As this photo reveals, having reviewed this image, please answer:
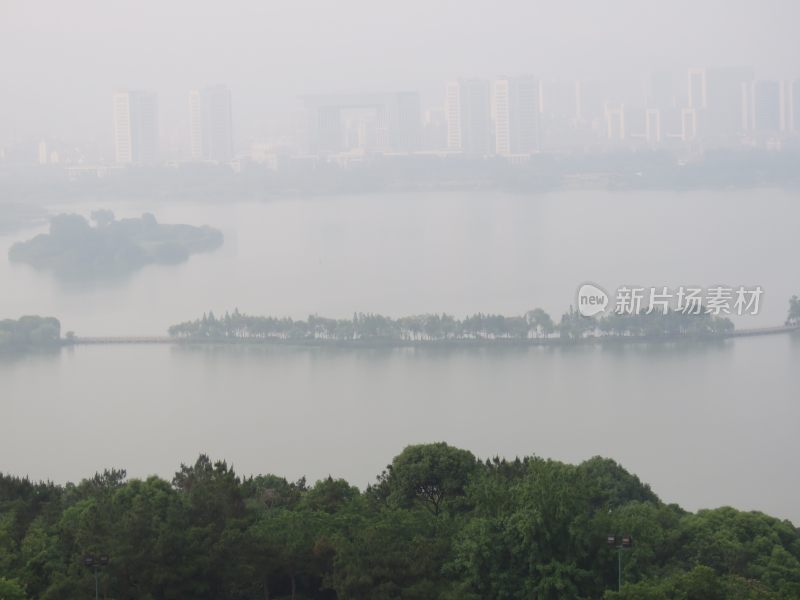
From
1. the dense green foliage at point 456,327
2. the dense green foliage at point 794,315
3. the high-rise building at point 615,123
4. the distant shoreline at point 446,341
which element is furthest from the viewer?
the high-rise building at point 615,123

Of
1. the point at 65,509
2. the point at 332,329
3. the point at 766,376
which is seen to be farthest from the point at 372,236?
the point at 65,509

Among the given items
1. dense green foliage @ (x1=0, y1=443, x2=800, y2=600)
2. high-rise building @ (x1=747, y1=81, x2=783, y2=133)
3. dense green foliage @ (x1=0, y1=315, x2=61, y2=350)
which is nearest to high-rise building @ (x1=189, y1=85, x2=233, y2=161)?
high-rise building @ (x1=747, y1=81, x2=783, y2=133)

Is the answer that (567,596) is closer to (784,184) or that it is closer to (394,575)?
(394,575)

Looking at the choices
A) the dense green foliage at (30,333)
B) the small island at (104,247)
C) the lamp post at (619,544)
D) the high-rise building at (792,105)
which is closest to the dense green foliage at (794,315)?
the dense green foliage at (30,333)

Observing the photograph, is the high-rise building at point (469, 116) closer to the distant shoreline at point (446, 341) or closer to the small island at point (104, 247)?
the small island at point (104, 247)

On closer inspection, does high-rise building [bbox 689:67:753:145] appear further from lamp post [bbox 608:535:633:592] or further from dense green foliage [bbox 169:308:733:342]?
lamp post [bbox 608:535:633:592]

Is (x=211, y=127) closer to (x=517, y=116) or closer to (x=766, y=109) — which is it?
(x=517, y=116)
